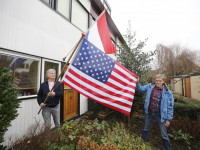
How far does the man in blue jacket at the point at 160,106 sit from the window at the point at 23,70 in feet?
11.4

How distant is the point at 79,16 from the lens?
579 cm

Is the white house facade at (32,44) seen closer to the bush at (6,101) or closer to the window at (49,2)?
the window at (49,2)

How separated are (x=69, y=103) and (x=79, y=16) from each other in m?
4.52

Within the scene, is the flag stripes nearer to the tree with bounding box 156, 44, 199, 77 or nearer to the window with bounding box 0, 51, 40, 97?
the window with bounding box 0, 51, 40, 97

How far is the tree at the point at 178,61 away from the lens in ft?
57.9

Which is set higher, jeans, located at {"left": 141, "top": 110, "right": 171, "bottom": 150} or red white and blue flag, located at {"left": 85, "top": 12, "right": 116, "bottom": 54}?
red white and blue flag, located at {"left": 85, "top": 12, "right": 116, "bottom": 54}

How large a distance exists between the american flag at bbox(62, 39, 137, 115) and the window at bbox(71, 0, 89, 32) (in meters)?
3.66

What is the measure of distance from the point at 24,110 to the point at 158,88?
3.82 metres

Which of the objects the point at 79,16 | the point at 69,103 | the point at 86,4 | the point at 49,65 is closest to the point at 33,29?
the point at 49,65

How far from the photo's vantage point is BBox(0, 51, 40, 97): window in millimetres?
2846

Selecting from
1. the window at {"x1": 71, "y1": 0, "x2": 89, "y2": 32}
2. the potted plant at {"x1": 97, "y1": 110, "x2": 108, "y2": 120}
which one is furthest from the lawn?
the window at {"x1": 71, "y1": 0, "x2": 89, "y2": 32}

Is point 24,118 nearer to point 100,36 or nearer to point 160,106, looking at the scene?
point 100,36

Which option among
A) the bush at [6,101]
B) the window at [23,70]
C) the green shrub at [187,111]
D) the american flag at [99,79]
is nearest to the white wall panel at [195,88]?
the green shrub at [187,111]

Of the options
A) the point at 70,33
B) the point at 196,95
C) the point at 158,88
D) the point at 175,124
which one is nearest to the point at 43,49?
the point at 70,33
